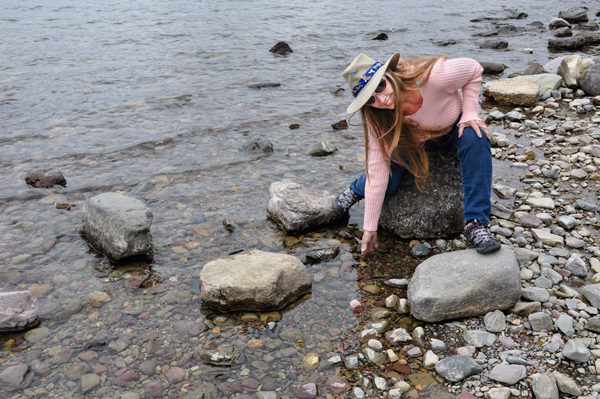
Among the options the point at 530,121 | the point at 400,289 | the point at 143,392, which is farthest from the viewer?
the point at 530,121

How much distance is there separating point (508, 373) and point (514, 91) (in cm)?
645

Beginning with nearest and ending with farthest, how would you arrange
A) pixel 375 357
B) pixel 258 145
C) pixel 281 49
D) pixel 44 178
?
1. pixel 375 357
2. pixel 44 178
3. pixel 258 145
4. pixel 281 49

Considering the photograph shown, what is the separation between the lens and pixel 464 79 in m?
3.93

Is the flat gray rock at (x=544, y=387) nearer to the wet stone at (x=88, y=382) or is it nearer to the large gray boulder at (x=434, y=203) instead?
the large gray boulder at (x=434, y=203)

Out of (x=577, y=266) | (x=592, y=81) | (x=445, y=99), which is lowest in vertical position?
(x=577, y=266)

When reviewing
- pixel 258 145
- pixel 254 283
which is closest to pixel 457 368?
pixel 254 283

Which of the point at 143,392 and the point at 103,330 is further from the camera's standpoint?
the point at 103,330

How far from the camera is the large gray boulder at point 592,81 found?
797 cm

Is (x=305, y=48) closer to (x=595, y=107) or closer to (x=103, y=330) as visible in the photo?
(x=595, y=107)

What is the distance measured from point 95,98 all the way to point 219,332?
24.1ft

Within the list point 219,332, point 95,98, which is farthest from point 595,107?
Answer: point 95,98

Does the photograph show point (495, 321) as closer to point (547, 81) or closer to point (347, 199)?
point (347, 199)

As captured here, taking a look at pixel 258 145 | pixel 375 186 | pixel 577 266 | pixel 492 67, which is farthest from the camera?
pixel 492 67

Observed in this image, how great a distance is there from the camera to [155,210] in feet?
18.1
